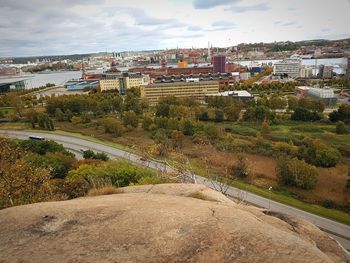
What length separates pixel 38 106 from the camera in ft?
221

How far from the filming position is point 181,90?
7162 centimetres

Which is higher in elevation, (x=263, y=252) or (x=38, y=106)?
(x=263, y=252)

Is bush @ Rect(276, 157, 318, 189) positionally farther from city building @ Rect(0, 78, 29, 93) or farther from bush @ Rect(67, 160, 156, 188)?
city building @ Rect(0, 78, 29, 93)

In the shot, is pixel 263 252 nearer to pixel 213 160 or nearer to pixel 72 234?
pixel 72 234

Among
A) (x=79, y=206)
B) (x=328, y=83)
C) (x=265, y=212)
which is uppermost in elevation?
(x=79, y=206)

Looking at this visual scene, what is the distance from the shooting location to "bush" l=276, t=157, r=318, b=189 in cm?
2442

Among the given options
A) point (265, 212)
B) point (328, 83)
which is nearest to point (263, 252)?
point (265, 212)

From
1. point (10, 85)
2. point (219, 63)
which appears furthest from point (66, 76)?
point (219, 63)

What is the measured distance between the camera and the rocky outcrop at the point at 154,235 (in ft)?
18.3

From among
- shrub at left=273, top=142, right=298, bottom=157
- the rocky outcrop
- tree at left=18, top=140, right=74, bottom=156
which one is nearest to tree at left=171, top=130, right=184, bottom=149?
shrub at left=273, top=142, right=298, bottom=157

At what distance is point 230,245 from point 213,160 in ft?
82.4

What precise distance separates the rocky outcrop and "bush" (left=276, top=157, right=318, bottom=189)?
1786cm

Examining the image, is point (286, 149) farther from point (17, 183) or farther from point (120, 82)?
point (120, 82)

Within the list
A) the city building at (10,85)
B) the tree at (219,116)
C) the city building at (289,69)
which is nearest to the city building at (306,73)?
the city building at (289,69)
